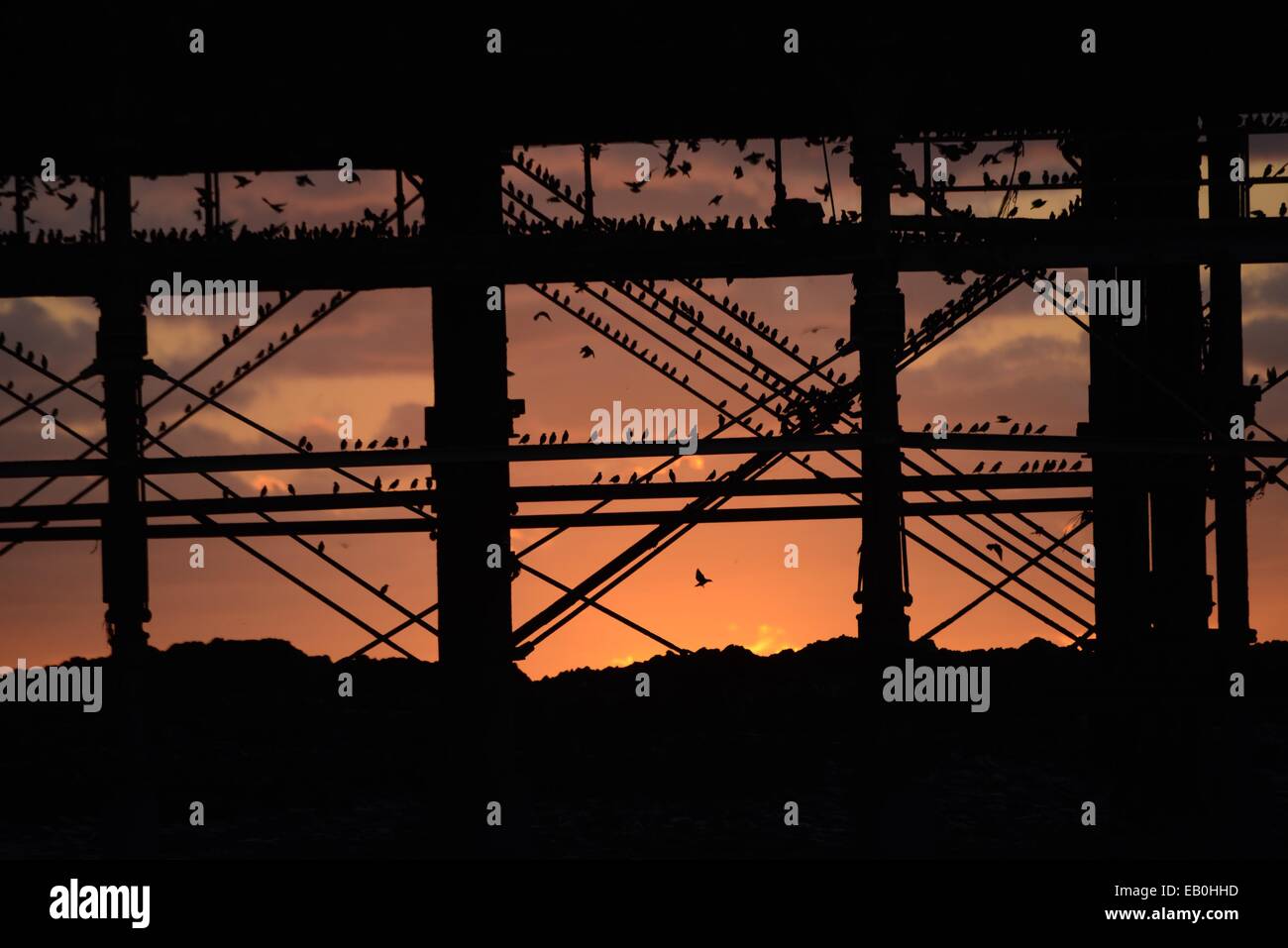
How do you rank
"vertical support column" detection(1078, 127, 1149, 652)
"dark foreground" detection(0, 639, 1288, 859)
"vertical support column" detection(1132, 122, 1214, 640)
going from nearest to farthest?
"dark foreground" detection(0, 639, 1288, 859) < "vertical support column" detection(1132, 122, 1214, 640) < "vertical support column" detection(1078, 127, 1149, 652)

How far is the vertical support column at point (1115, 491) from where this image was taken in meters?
20.2

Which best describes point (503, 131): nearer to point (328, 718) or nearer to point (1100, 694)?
point (1100, 694)

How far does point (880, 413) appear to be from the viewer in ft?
48.7

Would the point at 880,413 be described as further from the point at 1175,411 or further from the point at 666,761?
the point at 666,761

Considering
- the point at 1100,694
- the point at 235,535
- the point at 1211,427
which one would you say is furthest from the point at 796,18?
the point at 235,535

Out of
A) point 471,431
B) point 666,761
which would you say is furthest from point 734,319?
point 666,761

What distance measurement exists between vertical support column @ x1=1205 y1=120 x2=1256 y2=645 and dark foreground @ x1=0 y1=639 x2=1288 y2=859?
486mm

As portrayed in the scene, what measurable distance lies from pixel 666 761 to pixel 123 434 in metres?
9.25

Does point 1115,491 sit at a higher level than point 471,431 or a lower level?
lower

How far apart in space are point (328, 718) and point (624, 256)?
1169cm

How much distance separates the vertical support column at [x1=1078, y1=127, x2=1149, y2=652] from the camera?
20.2 m

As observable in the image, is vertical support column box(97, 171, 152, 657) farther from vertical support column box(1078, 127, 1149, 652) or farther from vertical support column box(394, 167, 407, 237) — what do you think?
vertical support column box(1078, 127, 1149, 652)

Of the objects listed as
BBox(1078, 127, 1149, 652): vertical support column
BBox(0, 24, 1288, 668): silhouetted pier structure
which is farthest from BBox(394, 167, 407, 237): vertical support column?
BBox(1078, 127, 1149, 652): vertical support column

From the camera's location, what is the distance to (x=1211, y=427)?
53.6 feet
